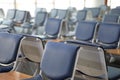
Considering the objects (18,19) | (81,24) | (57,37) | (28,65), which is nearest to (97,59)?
(28,65)

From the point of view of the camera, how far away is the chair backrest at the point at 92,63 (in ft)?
8.59

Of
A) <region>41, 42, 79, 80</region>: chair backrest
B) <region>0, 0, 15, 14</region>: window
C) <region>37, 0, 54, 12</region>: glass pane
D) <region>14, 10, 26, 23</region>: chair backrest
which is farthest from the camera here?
<region>37, 0, 54, 12</region>: glass pane

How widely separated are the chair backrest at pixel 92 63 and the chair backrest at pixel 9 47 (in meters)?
0.76

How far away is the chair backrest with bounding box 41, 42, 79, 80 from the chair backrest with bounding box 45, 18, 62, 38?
2.54 meters

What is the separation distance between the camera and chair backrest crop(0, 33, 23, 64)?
2.87m

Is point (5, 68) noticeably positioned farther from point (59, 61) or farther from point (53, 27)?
point (53, 27)

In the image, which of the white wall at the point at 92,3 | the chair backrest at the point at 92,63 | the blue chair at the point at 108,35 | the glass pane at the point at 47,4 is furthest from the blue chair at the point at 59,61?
the white wall at the point at 92,3

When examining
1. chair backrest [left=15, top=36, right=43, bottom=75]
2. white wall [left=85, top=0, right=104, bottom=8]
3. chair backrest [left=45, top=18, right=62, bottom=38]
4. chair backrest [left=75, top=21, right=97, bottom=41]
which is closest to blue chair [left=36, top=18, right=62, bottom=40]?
chair backrest [left=45, top=18, right=62, bottom=38]

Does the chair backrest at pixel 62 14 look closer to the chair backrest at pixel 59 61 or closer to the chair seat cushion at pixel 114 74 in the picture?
the chair seat cushion at pixel 114 74

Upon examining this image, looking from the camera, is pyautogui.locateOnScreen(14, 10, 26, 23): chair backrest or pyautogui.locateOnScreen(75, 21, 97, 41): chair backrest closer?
pyautogui.locateOnScreen(75, 21, 97, 41): chair backrest

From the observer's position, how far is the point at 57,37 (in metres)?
5.06

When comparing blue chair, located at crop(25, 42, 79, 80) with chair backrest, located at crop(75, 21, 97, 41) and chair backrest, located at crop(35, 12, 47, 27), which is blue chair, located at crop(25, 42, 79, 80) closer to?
chair backrest, located at crop(75, 21, 97, 41)

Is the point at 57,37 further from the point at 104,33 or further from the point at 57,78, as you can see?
the point at 57,78

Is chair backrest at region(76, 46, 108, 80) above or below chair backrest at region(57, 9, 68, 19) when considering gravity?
above
